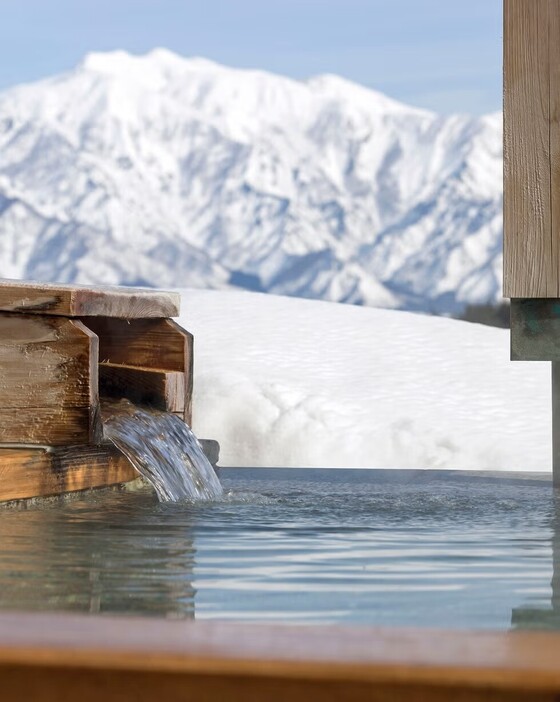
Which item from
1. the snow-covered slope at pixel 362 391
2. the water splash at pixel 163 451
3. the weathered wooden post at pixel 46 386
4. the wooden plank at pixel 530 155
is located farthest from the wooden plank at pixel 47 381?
the snow-covered slope at pixel 362 391

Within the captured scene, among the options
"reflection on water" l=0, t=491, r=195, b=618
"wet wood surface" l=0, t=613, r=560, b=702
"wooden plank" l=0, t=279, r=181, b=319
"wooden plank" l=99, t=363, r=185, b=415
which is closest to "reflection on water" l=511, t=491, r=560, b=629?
"reflection on water" l=0, t=491, r=195, b=618

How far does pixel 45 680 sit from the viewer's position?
3.90 feet

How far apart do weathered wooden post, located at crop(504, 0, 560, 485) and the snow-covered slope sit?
6.41ft

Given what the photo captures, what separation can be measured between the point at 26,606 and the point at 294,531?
142 cm

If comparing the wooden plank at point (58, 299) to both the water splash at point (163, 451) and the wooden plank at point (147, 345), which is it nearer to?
the water splash at point (163, 451)

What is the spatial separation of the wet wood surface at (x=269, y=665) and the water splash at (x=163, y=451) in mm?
3212

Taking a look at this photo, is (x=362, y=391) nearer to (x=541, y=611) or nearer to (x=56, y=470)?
(x=56, y=470)

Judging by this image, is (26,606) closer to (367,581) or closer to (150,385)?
(367,581)

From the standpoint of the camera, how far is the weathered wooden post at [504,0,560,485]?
460 centimetres

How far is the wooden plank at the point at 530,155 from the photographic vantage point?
181 inches

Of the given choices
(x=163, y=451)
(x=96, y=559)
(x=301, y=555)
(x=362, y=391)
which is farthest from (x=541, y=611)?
(x=362, y=391)

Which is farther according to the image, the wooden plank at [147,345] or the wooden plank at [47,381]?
the wooden plank at [147,345]

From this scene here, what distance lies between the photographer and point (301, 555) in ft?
9.87

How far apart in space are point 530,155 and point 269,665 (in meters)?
3.78
